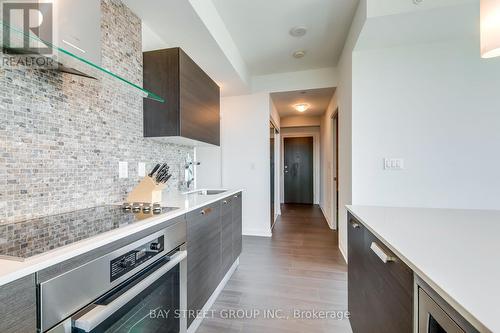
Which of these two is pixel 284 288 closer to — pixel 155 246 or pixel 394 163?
pixel 155 246

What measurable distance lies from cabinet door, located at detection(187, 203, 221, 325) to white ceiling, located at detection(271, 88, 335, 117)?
274 cm

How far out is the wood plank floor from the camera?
1.64 meters

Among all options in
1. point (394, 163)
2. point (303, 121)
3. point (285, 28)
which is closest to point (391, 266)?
point (394, 163)

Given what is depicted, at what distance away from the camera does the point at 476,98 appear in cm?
225

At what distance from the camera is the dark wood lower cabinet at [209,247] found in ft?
4.77

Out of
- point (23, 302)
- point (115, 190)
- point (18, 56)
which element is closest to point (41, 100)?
point (18, 56)

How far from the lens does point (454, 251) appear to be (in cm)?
72

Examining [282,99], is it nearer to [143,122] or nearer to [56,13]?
[143,122]

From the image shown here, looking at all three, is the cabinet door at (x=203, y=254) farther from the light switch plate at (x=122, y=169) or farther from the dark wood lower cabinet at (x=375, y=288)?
the dark wood lower cabinet at (x=375, y=288)

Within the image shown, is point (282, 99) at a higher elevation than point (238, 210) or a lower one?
higher

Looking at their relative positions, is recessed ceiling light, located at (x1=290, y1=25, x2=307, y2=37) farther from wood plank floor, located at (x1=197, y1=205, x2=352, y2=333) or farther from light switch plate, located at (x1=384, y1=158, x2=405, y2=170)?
wood plank floor, located at (x1=197, y1=205, x2=352, y2=333)

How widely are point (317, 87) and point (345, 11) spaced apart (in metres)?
1.38

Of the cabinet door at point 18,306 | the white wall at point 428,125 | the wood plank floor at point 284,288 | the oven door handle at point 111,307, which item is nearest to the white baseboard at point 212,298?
the wood plank floor at point 284,288

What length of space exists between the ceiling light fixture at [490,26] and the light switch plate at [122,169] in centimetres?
226
